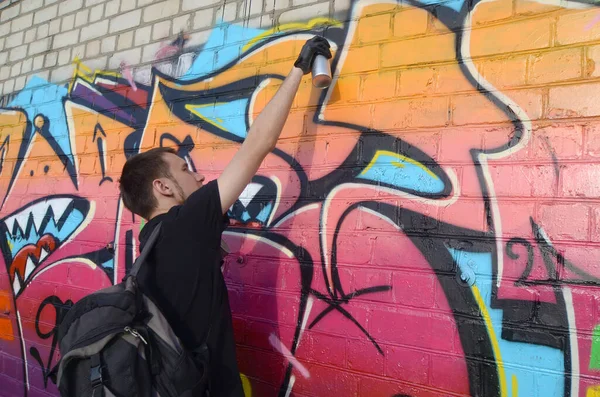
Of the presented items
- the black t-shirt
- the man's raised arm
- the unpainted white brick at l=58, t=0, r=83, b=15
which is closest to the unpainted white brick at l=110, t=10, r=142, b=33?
Answer: the unpainted white brick at l=58, t=0, r=83, b=15

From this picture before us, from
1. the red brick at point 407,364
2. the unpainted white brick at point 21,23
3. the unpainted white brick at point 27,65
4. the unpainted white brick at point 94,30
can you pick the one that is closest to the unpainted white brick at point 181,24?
the unpainted white brick at point 94,30

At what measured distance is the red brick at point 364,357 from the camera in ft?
6.24

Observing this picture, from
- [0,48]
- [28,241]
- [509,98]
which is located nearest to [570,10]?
[509,98]

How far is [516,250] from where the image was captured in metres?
1.68

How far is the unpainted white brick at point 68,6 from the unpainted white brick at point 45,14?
7 centimetres

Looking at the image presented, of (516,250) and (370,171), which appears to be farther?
(370,171)

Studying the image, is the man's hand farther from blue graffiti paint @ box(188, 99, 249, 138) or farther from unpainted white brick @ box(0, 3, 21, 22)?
unpainted white brick @ box(0, 3, 21, 22)

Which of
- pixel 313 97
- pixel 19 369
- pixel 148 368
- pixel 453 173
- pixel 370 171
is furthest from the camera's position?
pixel 19 369

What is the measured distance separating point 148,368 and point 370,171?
1.19 m

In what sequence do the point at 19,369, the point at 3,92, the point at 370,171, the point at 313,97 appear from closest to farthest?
the point at 370,171 < the point at 313,97 < the point at 19,369 < the point at 3,92

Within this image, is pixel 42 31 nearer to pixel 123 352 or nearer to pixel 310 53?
pixel 310 53

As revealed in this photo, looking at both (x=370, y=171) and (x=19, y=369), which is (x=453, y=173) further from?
(x=19, y=369)

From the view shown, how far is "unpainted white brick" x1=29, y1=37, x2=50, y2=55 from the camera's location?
351cm

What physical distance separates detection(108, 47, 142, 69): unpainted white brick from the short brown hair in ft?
4.34
